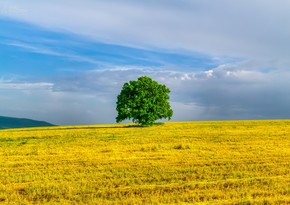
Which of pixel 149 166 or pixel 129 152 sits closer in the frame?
pixel 149 166

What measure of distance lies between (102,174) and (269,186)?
7752 mm

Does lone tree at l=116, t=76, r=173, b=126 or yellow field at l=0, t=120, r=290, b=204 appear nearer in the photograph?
yellow field at l=0, t=120, r=290, b=204

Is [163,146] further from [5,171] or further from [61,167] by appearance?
[5,171]

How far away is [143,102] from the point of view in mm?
68250

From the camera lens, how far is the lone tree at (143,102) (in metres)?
67.6

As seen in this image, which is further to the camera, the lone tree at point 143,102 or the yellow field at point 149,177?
the lone tree at point 143,102

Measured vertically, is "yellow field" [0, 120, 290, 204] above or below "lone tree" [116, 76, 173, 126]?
below

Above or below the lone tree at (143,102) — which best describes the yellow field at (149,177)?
below

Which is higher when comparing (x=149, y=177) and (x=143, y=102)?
(x=143, y=102)

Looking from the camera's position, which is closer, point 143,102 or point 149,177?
point 149,177

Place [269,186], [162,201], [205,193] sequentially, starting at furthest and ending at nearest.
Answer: [269,186]
[205,193]
[162,201]

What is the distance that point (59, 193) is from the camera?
15.1m

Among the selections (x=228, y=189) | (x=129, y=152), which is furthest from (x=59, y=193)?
(x=129, y=152)

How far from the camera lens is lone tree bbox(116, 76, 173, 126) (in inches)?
2660
